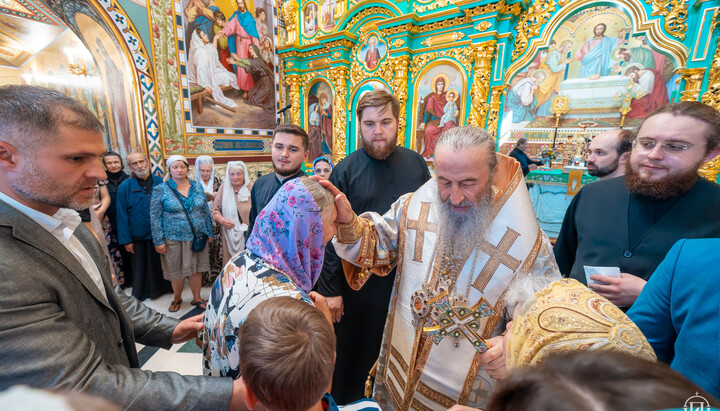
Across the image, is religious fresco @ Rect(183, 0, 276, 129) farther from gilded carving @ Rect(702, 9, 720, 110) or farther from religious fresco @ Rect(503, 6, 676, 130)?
gilded carving @ Rect(702, 9, 720, 110)

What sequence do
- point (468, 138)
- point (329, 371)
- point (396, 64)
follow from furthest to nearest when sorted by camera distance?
point (396, 64), point (468, 138), point (329, 371)

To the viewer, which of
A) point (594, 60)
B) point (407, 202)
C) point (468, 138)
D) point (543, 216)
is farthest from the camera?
point (543, 216)

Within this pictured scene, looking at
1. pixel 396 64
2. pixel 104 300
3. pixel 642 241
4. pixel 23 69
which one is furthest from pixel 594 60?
pixel 23 69

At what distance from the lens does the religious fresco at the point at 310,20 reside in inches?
327

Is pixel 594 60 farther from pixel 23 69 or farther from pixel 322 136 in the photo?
pixel 23 69

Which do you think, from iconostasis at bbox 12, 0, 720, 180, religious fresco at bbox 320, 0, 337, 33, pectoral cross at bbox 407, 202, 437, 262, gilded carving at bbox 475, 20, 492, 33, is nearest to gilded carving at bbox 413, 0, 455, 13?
iconostasis at bbox 12, 0, 720, 180

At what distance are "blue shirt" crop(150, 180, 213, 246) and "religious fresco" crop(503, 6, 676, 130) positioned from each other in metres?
6.34

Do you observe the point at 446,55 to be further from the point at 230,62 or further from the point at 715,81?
the point at 230,62

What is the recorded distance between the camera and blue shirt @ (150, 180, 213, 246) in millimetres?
3514

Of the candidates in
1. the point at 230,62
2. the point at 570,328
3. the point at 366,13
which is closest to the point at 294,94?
the point at 230,62

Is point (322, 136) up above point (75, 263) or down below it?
above

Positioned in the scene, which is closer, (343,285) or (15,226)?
(15,226)

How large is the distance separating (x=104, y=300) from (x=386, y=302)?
5.49 ft

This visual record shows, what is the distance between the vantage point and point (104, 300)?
40.6 inches
